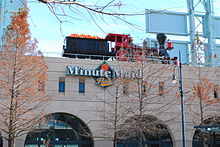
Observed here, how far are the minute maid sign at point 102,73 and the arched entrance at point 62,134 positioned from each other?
3.88 m

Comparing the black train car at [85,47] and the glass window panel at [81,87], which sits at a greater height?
the black train car at [85,47]

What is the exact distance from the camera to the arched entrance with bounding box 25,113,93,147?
26.9 meters

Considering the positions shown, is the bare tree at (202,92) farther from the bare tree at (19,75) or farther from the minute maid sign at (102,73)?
the bare tree at (19,75)

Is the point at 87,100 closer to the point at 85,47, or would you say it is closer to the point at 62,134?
the point at 62,134

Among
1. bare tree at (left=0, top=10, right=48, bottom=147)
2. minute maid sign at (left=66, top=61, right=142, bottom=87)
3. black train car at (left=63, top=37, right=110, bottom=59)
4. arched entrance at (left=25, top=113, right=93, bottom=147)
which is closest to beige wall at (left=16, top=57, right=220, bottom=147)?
minute maid sign at (left=66, top=61, right=142, bottom=87)

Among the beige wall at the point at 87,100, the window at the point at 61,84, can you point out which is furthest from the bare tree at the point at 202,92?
the window at the point at 61,84

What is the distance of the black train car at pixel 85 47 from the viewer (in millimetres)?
30578

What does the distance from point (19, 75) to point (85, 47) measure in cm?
1050

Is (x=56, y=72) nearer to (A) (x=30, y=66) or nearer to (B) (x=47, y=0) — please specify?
(A) (x=30, y=66)

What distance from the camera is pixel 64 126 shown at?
90.9ft

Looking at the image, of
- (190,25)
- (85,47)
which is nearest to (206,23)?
(190,25)

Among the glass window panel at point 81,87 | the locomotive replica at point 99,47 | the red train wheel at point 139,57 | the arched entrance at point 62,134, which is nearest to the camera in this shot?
the red train wheel at point 139,57

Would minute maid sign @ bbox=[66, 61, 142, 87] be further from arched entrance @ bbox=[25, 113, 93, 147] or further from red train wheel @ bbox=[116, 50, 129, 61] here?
→ arched entrance @ bbox=[25, 113, 93, 147]

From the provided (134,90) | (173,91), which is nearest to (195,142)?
(173,91)
